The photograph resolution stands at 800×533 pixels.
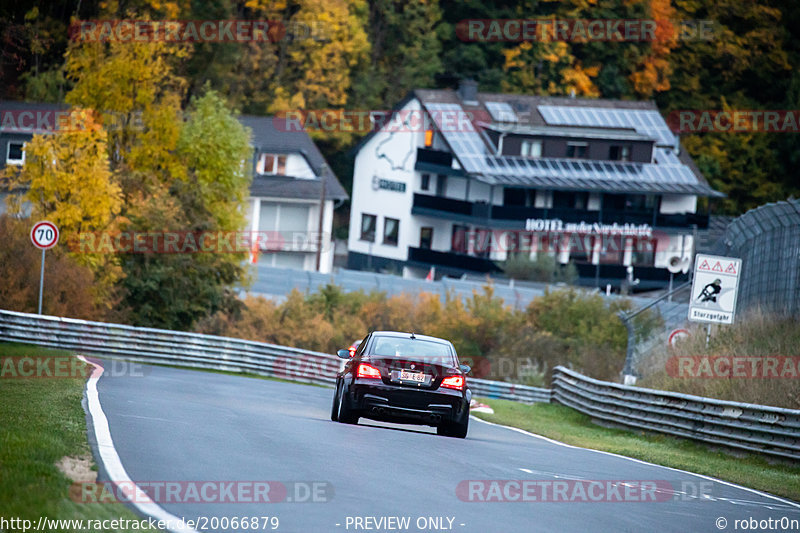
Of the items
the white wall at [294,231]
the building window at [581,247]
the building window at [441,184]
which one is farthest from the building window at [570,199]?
the white wall at [294,231]

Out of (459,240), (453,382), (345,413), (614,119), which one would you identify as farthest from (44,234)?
(614,119)

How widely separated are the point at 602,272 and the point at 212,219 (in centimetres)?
3237

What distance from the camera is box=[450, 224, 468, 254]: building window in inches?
2928

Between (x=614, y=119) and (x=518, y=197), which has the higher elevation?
(x=614, y=119)

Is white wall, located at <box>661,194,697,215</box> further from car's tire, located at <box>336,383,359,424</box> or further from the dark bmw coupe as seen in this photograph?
car's tire, located at <box>336,383,359,424</box>

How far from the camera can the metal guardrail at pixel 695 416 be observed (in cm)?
1962

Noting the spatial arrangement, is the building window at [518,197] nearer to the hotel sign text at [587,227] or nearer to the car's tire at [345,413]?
the hotel sign text at [587,227]

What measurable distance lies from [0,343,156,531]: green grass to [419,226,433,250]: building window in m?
58.8

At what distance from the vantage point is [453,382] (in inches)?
664

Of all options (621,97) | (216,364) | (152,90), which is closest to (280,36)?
(621,97)

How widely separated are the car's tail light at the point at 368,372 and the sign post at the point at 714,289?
9.98 metres

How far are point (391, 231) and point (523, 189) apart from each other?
8.41 m

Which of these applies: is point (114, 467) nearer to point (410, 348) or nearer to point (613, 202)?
point (410, 348)

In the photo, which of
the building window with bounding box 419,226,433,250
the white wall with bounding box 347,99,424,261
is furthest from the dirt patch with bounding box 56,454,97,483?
the building window with bounding box 419,226,433,250
